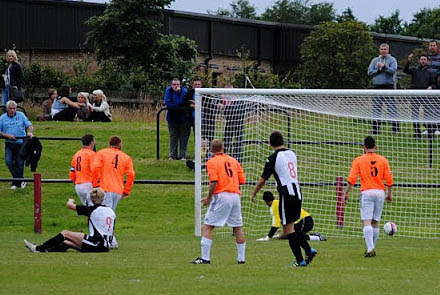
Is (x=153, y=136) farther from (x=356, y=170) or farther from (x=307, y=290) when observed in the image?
(x=307, y=290)

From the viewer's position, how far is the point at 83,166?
17766 mm

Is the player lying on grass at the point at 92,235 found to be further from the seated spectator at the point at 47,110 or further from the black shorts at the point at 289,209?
the seated spectator at the point at 47,110

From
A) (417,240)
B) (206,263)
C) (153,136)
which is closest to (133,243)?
(206,263)

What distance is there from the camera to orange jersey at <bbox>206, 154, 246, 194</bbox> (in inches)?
572

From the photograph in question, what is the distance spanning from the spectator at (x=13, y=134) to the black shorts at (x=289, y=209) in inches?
411

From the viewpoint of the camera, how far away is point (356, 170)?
1592 cm

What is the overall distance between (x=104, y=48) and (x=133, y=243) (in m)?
24.1

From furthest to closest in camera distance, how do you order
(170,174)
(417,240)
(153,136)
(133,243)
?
(153,136) < (170,174) < (417,240) < (133,243)

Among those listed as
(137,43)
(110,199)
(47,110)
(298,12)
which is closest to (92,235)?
(110,199)

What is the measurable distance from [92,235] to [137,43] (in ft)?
83.1

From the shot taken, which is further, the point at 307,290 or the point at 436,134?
the point at 436,134

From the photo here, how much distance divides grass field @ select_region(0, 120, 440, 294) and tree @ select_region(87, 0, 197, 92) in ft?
48.6

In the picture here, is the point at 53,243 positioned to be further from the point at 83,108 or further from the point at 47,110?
the point at 47,110

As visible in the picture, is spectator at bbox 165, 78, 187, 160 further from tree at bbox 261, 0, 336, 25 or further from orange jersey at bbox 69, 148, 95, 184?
tree at bbox 261, 0, 336, 25
